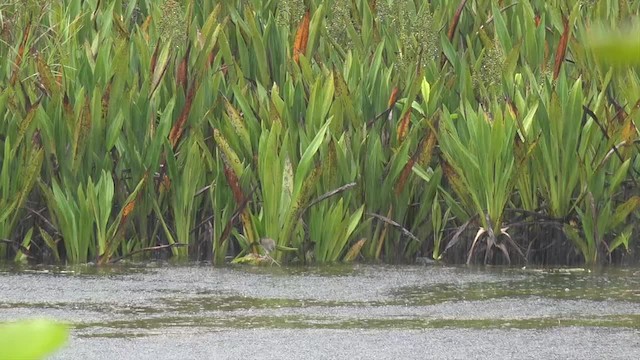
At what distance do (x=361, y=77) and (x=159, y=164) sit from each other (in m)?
0.95

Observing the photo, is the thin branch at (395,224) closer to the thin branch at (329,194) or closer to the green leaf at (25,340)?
the thin branch at (329,194)

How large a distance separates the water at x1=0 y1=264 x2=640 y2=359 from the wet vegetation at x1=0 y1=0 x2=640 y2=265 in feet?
0.79

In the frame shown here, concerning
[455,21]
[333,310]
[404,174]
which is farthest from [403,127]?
[333,310]

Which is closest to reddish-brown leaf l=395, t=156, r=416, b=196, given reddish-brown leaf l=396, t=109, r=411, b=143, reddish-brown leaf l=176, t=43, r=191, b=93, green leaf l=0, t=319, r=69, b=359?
reddish-brown leaf l=396, t=109, r=411, b=143

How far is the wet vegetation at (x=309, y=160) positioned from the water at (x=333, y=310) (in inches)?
9.4

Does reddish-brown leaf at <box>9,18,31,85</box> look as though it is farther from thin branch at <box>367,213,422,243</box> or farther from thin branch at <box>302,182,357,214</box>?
thin branch at <box>367,213,422,243</box>

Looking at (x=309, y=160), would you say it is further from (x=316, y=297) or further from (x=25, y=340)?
(x=25, y=340)

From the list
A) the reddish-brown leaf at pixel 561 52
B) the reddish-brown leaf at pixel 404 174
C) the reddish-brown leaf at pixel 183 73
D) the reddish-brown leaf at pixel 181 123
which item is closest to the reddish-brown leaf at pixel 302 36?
the reddish-brown leaf at pixel 183 73

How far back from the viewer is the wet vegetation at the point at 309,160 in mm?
4895

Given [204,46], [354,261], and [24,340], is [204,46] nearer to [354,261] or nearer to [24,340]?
[354,261]

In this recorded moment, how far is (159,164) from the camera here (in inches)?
206

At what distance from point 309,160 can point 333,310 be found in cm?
108

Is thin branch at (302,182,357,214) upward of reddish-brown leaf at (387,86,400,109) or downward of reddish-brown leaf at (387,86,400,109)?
downward

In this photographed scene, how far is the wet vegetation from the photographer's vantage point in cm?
489
